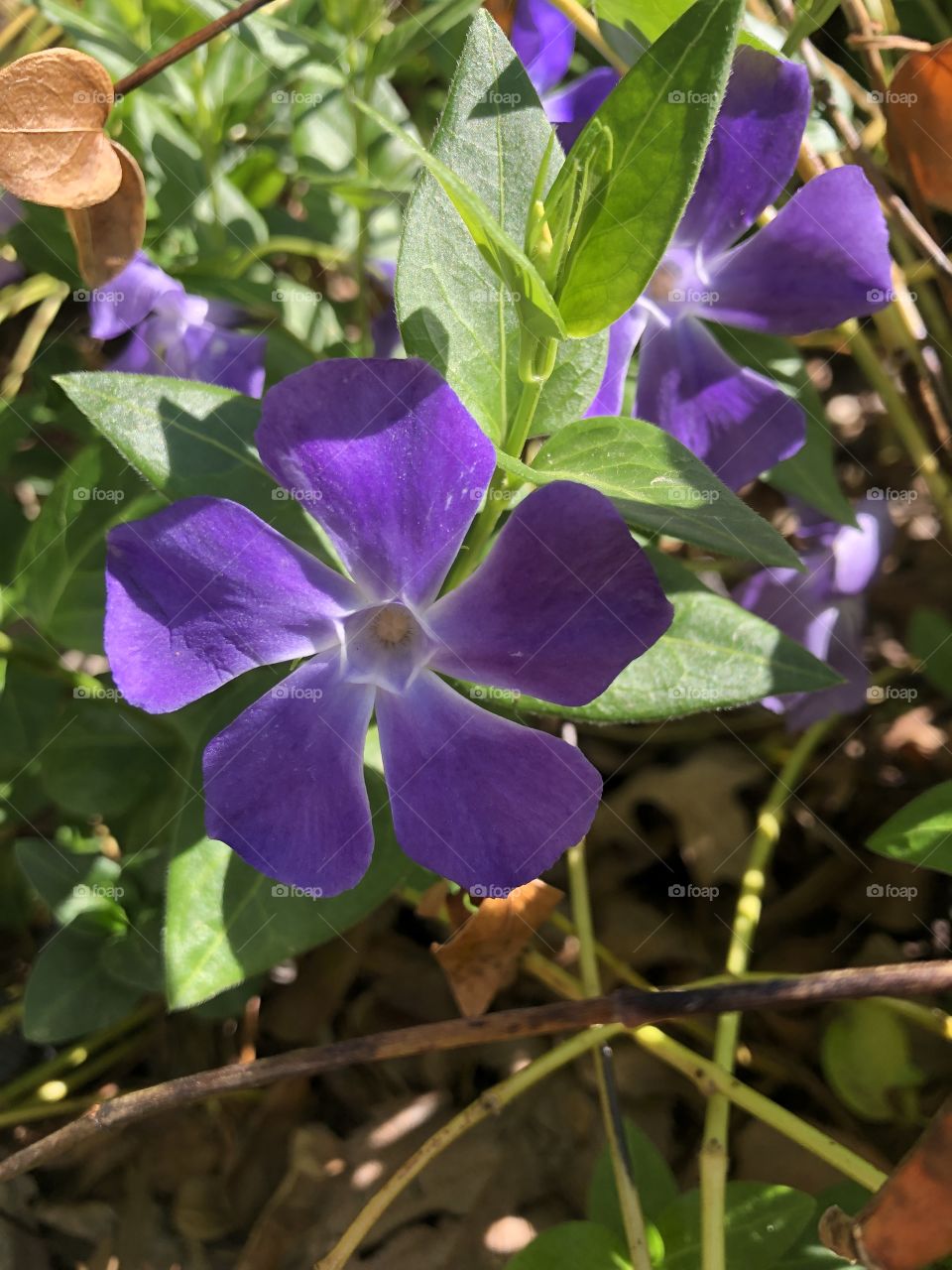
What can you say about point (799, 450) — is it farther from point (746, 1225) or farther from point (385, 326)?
point (746, 1225)

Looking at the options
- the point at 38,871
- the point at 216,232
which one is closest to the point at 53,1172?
the point at 38,871

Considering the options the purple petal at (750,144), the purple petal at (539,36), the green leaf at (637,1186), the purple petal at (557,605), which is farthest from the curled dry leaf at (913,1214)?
the purple petal at (539,36)

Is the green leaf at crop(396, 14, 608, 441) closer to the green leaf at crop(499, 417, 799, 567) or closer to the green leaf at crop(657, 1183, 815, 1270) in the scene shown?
the green leaf at crop(499, 417, 799, 567)

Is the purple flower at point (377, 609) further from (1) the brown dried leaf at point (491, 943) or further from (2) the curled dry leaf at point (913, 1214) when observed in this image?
(2) the curled dry leaf at point (913, 1214)

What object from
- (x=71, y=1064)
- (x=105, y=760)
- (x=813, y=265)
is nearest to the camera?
(x=813, y=265)

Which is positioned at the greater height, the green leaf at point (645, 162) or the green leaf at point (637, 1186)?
the green leaf at point (645, 162)

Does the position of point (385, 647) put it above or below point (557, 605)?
below

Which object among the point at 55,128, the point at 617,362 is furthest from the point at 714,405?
the point at 55,128
